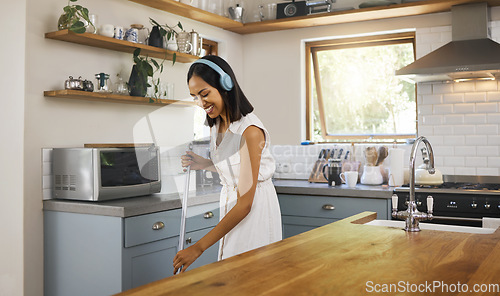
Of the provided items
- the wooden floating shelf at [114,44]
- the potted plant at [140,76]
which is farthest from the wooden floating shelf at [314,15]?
the potted plant at [140,76]

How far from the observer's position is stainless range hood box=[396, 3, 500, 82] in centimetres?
384

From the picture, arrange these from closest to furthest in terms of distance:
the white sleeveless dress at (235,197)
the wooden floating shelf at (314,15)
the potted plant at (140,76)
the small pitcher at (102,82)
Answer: the white sleeveless dress at (235,197)
the small pitcher at (102,82)
the potted plant at (140,76)
the wooden floating shelf at (314,15)

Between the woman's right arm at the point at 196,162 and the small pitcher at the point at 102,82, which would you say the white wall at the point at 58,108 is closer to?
the small pitcher at the point at 102,82

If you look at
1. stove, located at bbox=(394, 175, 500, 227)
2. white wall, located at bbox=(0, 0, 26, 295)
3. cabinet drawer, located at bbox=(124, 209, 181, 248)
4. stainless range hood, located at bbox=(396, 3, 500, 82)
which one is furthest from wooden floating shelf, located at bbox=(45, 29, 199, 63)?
stove, located at bbox=(394, 175, 500, 227)

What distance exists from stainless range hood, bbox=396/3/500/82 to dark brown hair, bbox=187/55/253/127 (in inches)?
92.4

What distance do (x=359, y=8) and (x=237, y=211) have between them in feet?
9.86

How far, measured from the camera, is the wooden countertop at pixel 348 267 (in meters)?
1.22

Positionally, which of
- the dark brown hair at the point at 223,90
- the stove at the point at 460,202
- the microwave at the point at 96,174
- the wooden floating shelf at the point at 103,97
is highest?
the wooden floating shelf at the point at 103,97

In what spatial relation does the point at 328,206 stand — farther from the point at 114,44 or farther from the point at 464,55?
the point at 114,44

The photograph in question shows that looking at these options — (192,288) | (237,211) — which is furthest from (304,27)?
(192,288)

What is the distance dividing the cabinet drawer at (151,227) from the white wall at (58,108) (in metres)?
0.52

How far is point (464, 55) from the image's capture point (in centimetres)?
396

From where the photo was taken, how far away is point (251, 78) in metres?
5.22

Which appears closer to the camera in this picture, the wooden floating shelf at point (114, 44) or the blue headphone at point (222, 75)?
the blue headphone at point (222, 75)
